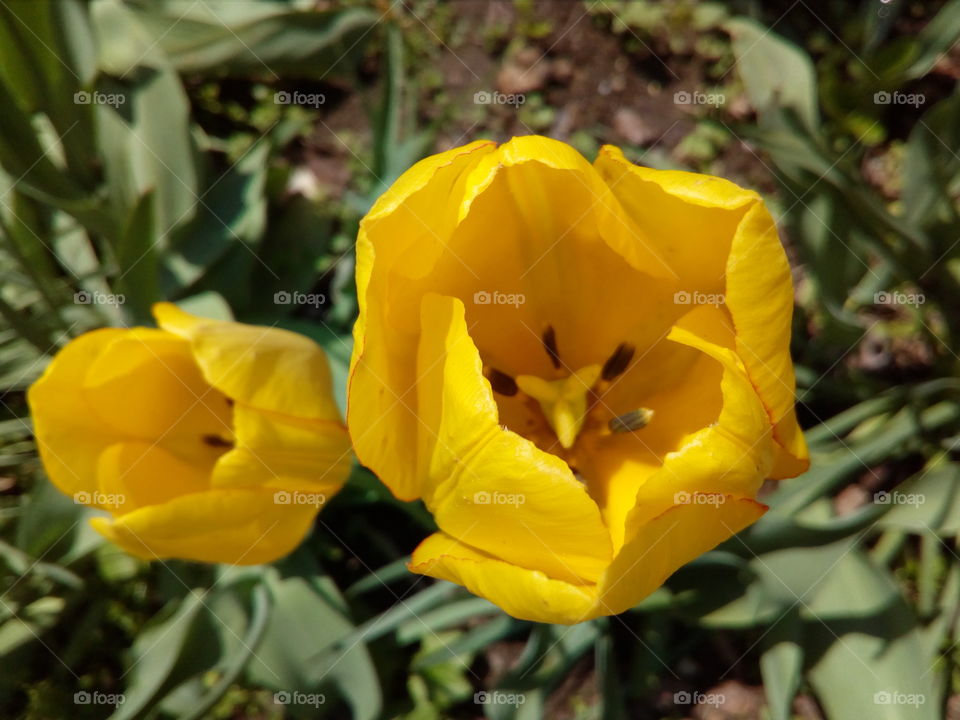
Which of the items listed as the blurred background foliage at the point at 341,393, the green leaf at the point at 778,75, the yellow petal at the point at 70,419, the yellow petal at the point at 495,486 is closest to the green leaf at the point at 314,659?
the blurred background foliage at the point at 341,393

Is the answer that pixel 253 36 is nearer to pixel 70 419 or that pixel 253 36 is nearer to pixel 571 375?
pixel 70 419

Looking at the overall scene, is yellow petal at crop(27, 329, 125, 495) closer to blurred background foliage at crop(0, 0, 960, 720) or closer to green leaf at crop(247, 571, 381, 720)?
blurred background foliage at crop(0, 0, 960, 720)

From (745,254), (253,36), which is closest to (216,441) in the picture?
(253,36)

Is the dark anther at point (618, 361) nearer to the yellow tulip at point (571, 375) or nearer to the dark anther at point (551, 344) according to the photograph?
the yellow tulip at point (571, 375)

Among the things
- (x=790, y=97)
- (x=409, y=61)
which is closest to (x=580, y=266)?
(x=790, y=97)

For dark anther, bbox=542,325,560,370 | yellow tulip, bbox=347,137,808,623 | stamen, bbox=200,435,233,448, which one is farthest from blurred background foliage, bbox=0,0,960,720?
dark anther, bbox=542,325,560,370

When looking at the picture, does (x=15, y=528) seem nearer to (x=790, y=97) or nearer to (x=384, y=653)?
(x=384, y=653)
